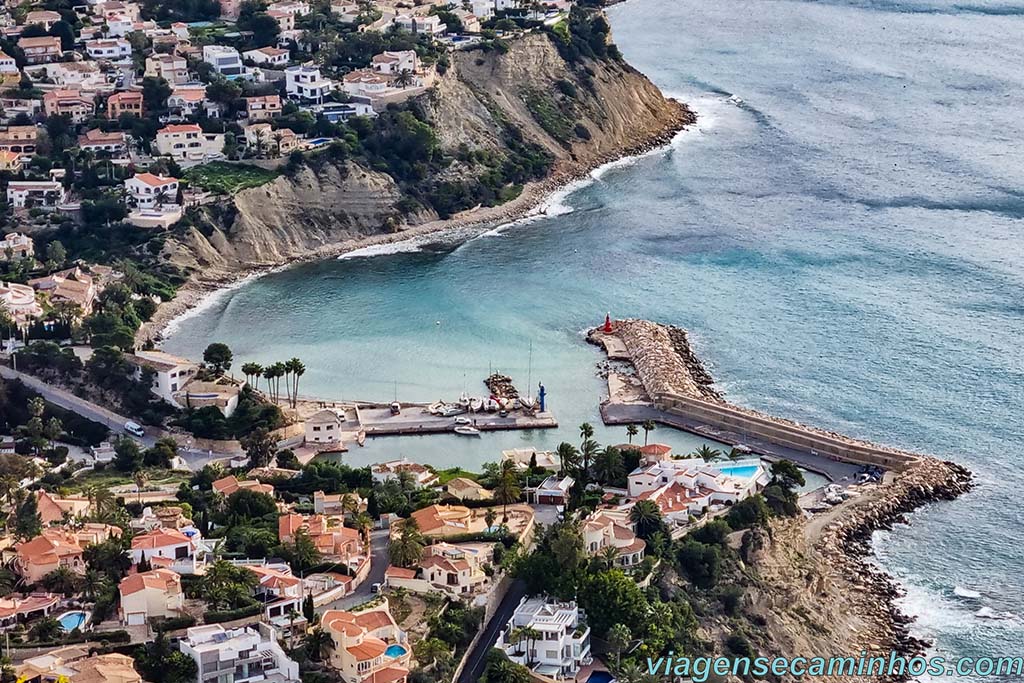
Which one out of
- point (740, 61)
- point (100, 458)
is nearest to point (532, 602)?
point (100, 458)

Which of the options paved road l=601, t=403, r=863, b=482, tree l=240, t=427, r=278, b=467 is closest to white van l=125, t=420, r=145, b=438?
tree l=240, t=427, r=278, b=467

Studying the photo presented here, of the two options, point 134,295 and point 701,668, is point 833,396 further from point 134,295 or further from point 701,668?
point 134,295

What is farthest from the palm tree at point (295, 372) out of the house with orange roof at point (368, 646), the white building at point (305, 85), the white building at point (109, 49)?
the white building at point (109, 49)

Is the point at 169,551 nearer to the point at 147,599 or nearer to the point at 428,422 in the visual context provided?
the point at 147,599

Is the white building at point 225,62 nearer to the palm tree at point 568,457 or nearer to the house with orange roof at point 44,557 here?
the palm tree at point 568,457

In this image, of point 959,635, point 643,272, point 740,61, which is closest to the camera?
point 959,635

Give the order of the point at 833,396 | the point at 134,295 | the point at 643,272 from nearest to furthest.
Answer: the point at 833,396, the point at 134,295, the point at 643,272
